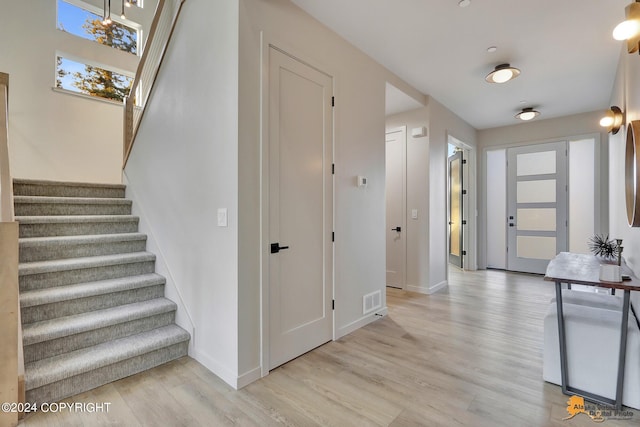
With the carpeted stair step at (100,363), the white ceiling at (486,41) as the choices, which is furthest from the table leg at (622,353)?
the carpeted stair step at (100,363)

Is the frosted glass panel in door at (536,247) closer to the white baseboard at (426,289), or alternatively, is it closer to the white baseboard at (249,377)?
the white baseboard at (426,289)

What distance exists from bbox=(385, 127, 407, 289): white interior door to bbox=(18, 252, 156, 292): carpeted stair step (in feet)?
10.9

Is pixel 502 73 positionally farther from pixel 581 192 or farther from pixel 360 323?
pixel 581 192

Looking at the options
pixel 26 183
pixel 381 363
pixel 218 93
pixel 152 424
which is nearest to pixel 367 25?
pixel 218 93

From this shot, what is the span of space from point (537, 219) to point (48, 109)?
8.13 meters

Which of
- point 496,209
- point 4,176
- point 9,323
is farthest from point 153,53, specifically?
point 496,209

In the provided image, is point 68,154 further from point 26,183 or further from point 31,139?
point 26,183

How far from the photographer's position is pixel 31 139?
4.02m

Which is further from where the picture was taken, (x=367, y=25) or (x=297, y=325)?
(x=367, y=25)

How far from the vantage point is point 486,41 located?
9.95 ft

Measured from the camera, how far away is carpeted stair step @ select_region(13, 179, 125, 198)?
3.10 meters

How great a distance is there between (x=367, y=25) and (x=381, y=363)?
292 cm

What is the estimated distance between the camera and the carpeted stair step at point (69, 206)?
288 centimetres

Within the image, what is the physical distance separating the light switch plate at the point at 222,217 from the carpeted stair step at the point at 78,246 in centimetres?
148
